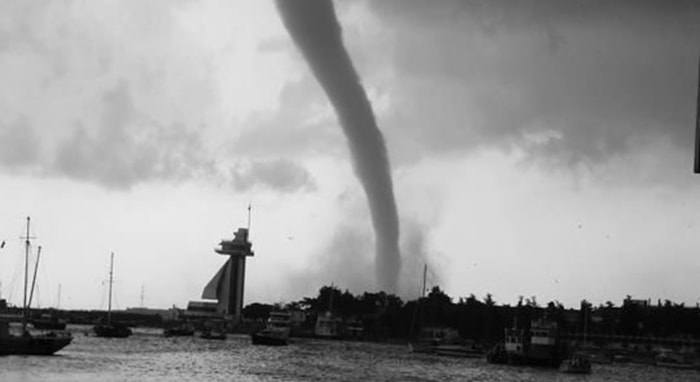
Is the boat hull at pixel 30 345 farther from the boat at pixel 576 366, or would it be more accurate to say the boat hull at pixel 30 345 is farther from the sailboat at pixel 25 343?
the boat at pixel 576 366

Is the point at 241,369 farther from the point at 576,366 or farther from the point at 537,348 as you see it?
the point at 537,348

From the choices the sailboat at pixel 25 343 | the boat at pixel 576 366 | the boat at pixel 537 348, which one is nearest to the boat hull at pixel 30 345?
the sailboat at pixel 25 343

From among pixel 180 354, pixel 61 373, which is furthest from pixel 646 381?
pixel 61 373

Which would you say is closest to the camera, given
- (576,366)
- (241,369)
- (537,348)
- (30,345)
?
(241,369)

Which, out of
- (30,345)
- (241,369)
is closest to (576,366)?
(241,369)

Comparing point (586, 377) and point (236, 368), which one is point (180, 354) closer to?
point (236, 368)

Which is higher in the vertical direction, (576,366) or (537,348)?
(537,348)

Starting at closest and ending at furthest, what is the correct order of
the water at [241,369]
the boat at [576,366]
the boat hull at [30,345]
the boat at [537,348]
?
the water at [241,369] < the boat hull at [30,345] < the boat at [576,366] < the boat at [537,348]
